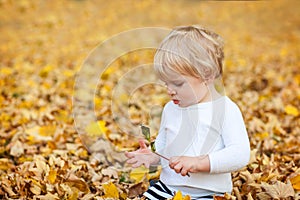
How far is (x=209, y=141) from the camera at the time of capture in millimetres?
2105

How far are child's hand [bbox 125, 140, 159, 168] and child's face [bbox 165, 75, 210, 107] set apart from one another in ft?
0.90

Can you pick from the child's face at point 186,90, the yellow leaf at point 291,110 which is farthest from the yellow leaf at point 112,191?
the yellow leaf at point 291,110

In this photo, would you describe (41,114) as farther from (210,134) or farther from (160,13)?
(160,13)

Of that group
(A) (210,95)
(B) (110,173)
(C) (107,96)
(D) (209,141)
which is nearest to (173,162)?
(D) (209,141)

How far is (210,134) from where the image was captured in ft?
6.93

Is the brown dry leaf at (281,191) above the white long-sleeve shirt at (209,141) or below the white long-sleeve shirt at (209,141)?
below

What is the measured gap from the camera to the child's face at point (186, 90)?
2.07 m

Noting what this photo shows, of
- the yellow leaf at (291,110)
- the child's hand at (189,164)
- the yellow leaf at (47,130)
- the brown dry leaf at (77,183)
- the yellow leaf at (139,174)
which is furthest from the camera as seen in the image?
the yellow leaf at (291,110)

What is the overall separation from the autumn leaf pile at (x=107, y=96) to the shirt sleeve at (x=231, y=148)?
0.16 m

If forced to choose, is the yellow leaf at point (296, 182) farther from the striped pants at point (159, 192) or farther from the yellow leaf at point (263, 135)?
the yellow leaf at point (263, 135)

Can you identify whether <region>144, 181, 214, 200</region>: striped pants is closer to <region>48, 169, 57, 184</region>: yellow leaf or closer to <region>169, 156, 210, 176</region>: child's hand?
<region>169, 156, 210, 176</region>: child's hand

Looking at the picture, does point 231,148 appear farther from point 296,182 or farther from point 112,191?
point 112,191

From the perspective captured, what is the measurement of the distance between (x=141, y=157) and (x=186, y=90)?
39 cm

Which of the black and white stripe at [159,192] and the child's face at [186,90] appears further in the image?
the black and white stripe at [159,192]
